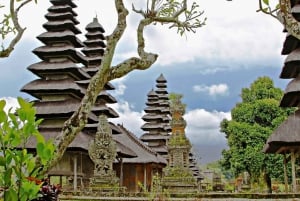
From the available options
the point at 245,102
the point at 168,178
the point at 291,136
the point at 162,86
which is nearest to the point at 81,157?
the point at 168,178

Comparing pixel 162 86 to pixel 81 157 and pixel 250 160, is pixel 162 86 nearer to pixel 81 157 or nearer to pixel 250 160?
pixel 250 160

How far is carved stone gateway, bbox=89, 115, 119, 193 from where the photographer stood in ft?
60.0

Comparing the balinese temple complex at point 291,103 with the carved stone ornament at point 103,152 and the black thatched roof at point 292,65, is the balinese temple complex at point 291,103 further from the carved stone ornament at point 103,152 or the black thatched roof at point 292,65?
the carved stone ornament at point 103,152

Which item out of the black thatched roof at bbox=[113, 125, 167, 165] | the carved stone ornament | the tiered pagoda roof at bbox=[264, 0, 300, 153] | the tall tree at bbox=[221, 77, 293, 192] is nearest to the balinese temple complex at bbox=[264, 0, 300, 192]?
the tiered pagoda roof at bbox=[264, 0, 300, 153]

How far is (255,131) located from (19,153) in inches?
1272

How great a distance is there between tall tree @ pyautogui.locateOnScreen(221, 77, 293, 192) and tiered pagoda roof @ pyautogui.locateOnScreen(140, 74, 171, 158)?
7089 mm

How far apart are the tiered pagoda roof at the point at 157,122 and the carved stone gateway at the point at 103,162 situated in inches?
814

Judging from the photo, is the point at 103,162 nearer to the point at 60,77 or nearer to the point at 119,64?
the point at 60,77

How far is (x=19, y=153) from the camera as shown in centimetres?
279

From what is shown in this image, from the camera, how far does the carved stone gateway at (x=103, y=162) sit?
18.3 meters

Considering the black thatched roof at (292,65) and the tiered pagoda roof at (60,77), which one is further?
the tiered pagoda roof at (60,77)

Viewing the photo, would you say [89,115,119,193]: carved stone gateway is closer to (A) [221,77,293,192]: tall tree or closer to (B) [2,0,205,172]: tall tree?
(B) [2,0,205,172]: tall tree

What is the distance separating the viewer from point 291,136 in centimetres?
1931

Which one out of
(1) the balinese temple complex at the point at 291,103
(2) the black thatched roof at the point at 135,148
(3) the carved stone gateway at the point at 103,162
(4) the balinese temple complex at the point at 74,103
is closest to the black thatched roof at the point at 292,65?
(1) the balinese temple complex at the point at 291,103
